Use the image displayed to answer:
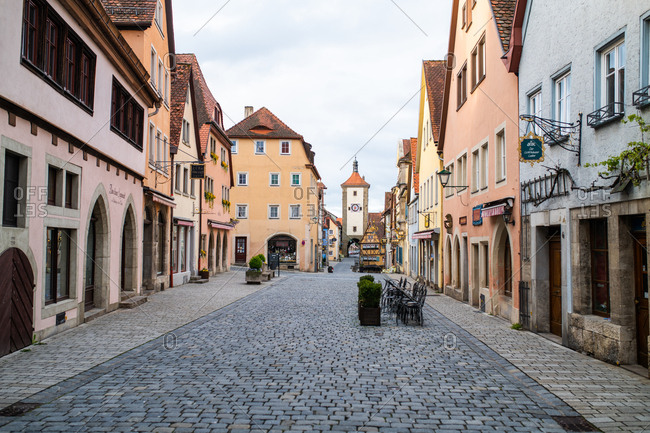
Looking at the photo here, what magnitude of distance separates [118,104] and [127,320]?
6.11 meters

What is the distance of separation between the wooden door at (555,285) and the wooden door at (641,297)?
2.74 metres

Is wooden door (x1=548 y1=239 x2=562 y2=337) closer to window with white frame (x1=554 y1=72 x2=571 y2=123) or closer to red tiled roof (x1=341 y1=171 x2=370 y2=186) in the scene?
window with white frame (x1=554 y1=72 x2=571 y2=123)

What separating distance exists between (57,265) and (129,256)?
635 centimetres

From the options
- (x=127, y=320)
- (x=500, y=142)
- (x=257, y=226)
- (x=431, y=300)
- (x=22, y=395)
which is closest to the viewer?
(x=22, y=395)

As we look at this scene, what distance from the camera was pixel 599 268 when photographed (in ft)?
32.3

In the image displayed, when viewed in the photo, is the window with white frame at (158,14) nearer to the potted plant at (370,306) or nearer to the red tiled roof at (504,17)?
the red tiled roof at (504,17)

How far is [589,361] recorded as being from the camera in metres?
9.07

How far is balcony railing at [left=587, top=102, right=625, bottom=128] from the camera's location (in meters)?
8.66

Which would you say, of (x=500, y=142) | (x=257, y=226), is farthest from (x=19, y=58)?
A: (x=257, y=226)

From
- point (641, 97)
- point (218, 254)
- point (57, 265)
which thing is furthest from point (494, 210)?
point (218, 254)

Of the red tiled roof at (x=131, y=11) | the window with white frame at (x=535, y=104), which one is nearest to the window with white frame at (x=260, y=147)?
the red tiled roof at (x=131, y=11)

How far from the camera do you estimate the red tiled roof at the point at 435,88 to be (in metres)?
27.0

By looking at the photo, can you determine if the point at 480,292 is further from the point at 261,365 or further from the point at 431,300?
the point at 261,365

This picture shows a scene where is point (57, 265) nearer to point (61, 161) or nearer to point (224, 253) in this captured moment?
point (61, 161)
